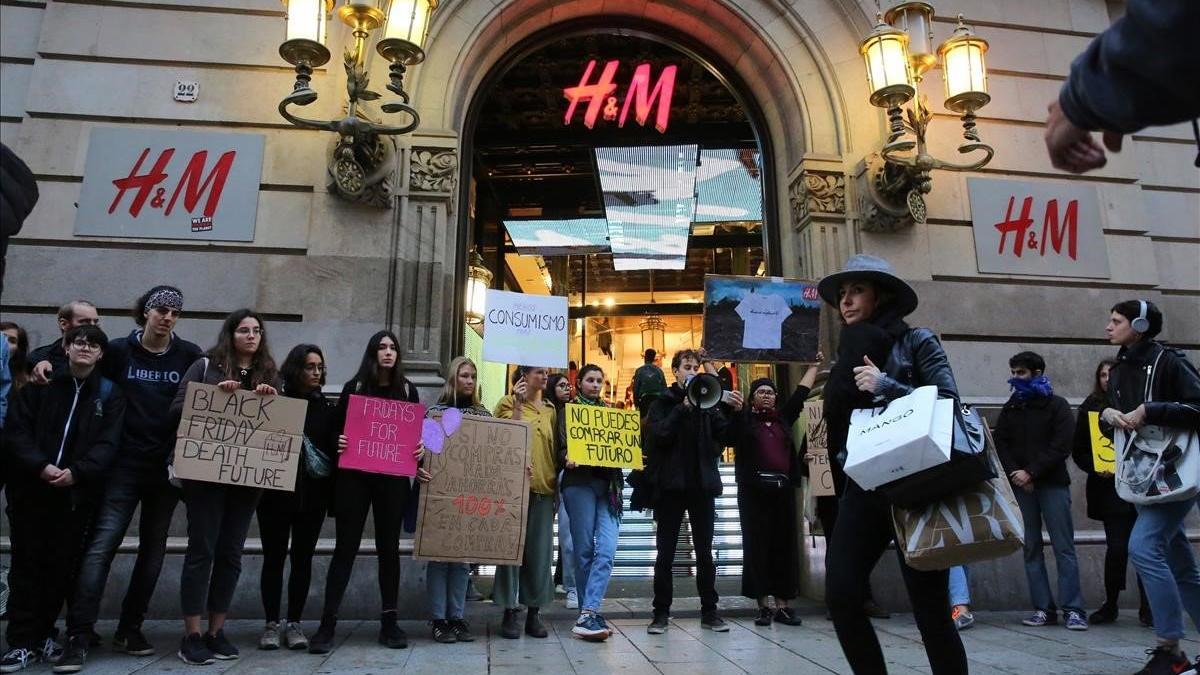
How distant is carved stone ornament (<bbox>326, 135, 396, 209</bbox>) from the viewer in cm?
708

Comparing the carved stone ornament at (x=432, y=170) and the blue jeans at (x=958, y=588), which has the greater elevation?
the carved stone ornament at (x=432, y=170)

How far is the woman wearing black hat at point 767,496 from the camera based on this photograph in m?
6.34

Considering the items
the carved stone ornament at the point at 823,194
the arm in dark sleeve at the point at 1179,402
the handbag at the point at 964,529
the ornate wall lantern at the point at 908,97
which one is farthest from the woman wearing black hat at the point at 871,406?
the carved stone ornament at the point at 823,194

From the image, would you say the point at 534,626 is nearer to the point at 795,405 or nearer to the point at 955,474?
the point at 795,405

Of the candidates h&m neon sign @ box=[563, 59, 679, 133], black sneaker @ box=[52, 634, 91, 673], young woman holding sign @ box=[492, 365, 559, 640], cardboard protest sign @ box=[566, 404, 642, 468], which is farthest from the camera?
h&m neon sign @ box=[563, 59, 679, 133]

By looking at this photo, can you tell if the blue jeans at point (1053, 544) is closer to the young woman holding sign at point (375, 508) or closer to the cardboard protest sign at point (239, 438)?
the young woman holding sign at point (375, 508)

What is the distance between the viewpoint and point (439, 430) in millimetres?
5598

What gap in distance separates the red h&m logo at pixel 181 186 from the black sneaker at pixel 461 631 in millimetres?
4463

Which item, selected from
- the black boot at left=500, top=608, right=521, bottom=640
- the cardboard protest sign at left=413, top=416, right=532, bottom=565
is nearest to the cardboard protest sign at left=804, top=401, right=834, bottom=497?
the cardboard protest sign at left=413, top=416, right=532, bottom=565

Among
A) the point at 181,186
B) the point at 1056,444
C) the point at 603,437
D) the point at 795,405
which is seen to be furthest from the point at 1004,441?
the point at 181,186

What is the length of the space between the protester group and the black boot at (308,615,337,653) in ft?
0.04

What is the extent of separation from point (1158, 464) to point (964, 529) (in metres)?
2.54

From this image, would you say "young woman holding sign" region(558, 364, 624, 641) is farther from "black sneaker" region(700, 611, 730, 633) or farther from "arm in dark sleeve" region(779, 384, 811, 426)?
"arm in dark sleeve" region(779, 384, 811, 426)

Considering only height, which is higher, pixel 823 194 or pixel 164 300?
pixel 823 194
